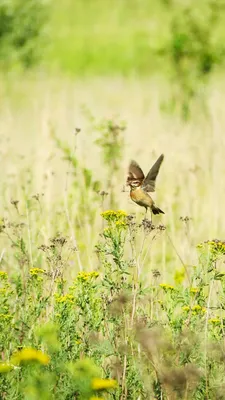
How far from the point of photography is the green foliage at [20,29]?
1270cm

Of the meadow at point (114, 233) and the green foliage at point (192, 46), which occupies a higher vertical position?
the green foliage at point (192, 46)

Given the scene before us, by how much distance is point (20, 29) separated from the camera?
42.5 ft

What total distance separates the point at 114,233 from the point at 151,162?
12.5 ft

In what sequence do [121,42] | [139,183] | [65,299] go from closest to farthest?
[65,299] < [139,183] < [121,42]

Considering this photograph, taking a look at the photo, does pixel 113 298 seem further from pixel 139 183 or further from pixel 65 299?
pixel 139 183

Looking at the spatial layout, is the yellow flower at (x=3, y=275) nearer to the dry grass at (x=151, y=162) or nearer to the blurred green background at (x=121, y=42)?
the dry grass at (x=151, y=162)

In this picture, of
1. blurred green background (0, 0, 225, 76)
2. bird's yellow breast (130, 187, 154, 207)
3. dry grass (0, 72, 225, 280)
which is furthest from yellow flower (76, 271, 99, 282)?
blurred green background (0, 0, 225, 76)

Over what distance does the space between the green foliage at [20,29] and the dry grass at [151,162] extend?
1030 millimetres

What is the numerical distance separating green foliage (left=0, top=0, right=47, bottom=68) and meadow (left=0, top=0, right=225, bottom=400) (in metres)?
0.03

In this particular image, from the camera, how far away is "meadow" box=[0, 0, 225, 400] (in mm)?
2965

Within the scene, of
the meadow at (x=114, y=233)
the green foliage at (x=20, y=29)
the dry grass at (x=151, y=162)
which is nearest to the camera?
the meadow at (x=114, y=233)

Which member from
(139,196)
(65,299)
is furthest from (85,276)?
(139,196)

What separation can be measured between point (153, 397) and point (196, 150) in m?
4.69

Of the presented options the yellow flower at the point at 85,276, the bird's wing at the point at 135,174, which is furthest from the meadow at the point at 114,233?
the bird's wing at the point at 135,174
